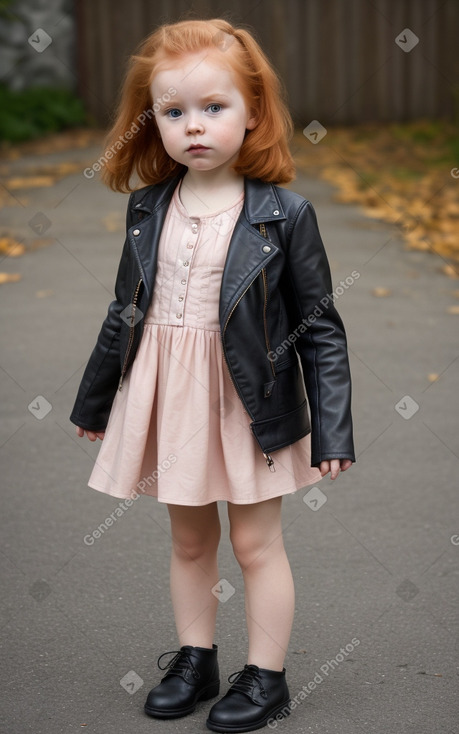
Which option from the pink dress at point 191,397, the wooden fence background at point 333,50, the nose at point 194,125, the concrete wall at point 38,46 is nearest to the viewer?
the nose at point 194,125

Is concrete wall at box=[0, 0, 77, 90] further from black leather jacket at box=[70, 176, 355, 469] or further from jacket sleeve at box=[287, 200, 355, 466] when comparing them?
jacket sleeve at box=[287, 200, 355, 466]

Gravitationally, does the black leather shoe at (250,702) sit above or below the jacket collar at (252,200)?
below

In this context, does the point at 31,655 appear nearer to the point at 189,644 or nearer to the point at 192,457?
the point at 189,644

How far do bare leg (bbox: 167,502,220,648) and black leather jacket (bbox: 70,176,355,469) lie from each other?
342 millimetres

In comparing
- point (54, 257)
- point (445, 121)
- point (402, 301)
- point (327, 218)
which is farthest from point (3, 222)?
point (445, 121)

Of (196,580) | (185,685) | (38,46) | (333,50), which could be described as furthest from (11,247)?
(333,50)

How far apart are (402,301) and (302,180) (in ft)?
14.5

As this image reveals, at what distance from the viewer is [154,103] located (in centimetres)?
268

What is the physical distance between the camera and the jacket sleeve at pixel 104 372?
288 cm

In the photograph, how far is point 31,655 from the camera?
3.22 metres

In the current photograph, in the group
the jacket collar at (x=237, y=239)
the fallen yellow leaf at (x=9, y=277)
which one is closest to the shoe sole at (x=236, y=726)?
the jacket collar at (x=237, y=239)

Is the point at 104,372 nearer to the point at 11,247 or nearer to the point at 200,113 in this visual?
the point at 200,113

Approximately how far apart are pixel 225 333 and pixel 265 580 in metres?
0.66

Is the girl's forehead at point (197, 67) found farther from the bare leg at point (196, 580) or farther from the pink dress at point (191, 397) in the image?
the bare leg at point (196, 580)
